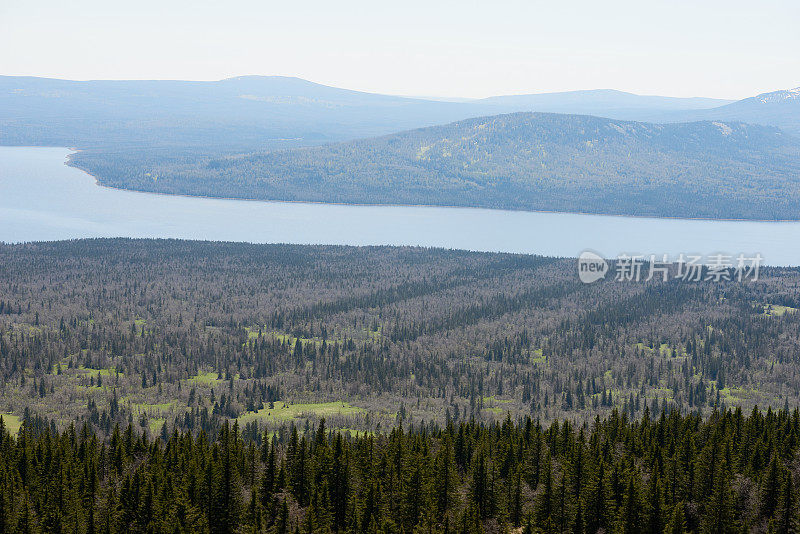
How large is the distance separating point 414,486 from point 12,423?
6006 cm

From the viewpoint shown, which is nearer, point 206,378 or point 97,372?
point 97,372

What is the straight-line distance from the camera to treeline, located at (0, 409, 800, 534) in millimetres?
54594

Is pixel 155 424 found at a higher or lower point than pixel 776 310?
lower

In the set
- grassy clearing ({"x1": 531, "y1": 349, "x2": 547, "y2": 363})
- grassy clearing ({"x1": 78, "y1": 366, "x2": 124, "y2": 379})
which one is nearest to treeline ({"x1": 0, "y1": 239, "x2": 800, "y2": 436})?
grassy clearing ({"x1": 78, "y1": 366, "x2": 124, "y2": 379})

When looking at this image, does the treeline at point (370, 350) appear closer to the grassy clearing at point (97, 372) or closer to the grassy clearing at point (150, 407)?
the grassy clearing at point (150, 407)

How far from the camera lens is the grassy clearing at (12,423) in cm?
9494

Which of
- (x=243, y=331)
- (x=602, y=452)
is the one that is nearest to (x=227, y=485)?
(x=602, y=452)

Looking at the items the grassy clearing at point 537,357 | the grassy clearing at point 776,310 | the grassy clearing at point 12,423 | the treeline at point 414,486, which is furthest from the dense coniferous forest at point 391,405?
the grassy clearing at point 537,357

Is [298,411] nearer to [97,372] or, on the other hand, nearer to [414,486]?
[97,372]

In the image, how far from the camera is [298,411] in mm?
107375

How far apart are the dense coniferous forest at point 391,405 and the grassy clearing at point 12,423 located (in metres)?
0.32

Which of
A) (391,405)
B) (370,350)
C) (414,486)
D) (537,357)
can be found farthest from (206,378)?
(414,486)

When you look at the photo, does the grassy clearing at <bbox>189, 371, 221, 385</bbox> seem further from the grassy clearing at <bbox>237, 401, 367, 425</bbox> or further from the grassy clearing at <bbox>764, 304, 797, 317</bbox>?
the grassy clearing at <bbox>764, 304, 797, 317</bbox>

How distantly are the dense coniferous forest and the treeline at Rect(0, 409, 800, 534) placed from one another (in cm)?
20
